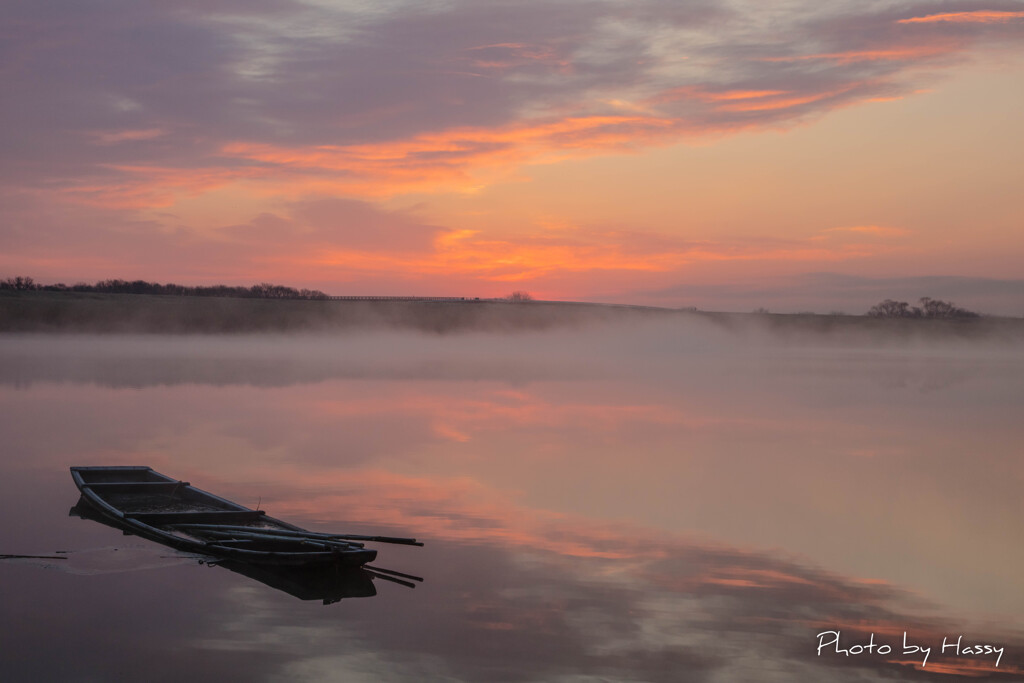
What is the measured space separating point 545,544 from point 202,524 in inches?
211

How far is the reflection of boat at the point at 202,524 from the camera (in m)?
12.8

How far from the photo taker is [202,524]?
602 inches

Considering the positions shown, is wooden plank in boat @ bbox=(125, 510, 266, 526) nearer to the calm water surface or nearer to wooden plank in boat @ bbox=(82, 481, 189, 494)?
the calm water surface

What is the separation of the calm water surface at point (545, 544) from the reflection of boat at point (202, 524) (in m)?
0.40

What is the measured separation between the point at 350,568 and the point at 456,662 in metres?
3.29

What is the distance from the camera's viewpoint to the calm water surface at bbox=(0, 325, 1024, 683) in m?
10.4

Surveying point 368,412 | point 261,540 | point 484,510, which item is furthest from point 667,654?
point 368,412

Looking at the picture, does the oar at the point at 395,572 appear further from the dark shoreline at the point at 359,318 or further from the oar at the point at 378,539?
the dark shoreline at the point at 359,318

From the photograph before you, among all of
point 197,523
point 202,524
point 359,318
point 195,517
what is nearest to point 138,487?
point 195,517

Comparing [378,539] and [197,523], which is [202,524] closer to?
[197,523]

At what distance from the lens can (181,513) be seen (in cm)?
1586

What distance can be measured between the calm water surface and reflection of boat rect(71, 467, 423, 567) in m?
0.40

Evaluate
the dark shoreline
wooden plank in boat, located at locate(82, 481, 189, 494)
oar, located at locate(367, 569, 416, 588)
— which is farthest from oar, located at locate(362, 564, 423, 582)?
the dark shoreline

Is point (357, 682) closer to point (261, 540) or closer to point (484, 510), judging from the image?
point (261, 540)
